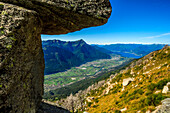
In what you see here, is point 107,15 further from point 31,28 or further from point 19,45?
point 19,45

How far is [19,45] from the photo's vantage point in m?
7.18

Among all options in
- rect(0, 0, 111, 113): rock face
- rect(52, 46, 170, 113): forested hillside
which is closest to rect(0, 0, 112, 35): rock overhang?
rect(0, 0, 111, 113): rock face

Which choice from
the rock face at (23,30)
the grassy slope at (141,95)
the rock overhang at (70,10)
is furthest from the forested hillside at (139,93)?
the rock face at (23,30)

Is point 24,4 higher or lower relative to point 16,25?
higher

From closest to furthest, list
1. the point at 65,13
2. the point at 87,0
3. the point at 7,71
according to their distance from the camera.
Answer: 1. the point at 7,71
2. the point at 87,0
3. the point at 65,13

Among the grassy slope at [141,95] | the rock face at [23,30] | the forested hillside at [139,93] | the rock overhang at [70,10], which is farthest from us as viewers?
the forested hillside at [139,93]

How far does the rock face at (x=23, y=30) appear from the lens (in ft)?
20.5

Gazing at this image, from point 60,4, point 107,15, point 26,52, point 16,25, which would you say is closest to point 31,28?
point 16,25

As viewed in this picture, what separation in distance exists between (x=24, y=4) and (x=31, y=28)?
2.25 m

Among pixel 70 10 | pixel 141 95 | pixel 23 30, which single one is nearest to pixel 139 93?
pixel 141 95

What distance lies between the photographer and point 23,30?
7.36 m

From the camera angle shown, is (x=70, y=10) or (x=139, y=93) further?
(x=139, y=93)

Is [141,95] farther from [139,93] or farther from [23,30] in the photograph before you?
[23,30]

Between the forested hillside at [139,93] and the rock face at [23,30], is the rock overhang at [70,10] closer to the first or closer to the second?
the rock face at [23,30]
